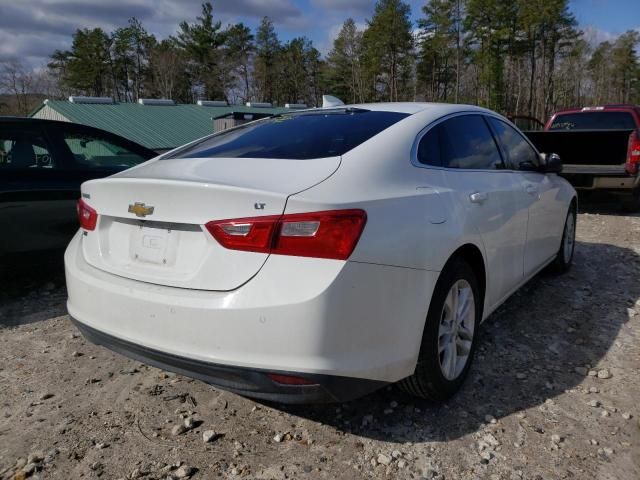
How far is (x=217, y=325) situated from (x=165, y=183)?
2.17ft

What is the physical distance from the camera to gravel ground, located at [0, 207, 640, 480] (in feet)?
7.41

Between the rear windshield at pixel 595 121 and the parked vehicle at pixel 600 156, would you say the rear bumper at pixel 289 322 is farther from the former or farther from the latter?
the rear windshield at pixel 595 121

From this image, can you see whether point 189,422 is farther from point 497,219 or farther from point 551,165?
point 551,165

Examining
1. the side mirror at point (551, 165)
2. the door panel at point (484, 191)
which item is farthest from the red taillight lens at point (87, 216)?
the side mirror at point (551, 165)

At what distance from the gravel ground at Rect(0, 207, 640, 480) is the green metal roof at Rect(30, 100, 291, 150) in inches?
894

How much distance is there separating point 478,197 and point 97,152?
12.4 feet

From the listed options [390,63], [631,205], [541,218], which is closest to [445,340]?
[541,218]

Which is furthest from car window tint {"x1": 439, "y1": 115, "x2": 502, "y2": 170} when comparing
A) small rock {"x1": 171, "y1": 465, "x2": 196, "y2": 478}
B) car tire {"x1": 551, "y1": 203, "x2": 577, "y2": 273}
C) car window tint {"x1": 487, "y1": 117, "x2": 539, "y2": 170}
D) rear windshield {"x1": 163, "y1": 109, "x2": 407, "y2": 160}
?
small rock {"x1": 171, "y1": 465, "x2": 196, "y2": 478}

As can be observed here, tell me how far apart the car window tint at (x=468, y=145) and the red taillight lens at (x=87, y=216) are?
5.95ft

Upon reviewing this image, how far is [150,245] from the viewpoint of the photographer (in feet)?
7.55

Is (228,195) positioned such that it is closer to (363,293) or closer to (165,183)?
(165,183)

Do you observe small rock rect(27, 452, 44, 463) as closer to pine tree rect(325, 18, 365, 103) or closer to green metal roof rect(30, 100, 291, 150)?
green metal roof rect(30, 100, 291, 150)

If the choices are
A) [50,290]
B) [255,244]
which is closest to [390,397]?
[255,244]

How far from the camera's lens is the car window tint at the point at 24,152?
4.41 metres
